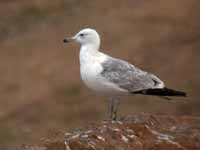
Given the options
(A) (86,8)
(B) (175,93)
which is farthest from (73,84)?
(B) (175,93)

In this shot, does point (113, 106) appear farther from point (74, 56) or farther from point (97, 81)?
point (74, 56)

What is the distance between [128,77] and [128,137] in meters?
3.28

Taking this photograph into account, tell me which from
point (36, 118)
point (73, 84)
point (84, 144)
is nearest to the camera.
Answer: point (84, 144)

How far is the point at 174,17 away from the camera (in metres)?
35.8

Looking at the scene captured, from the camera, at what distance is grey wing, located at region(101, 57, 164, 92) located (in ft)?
47.4

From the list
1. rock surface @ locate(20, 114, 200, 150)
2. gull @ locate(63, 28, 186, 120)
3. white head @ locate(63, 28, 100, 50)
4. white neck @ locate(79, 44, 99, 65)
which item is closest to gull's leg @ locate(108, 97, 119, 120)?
gull @ locate(63, 28, 186, 120)

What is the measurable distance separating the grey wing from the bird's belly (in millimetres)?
138

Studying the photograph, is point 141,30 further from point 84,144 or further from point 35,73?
point 84,144

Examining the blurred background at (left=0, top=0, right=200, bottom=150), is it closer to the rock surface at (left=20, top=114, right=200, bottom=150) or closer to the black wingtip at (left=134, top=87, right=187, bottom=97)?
the black wingtip at (left=134, top=87, right=187, bottom=97)

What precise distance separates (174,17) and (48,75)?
6360 millimetres

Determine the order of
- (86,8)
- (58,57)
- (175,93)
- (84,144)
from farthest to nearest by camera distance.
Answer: (86,8) → (58,57) → (175,93) → (84,144)

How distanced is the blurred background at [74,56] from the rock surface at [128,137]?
13.8 metres

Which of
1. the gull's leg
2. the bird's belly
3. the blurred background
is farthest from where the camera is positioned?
the blurred background

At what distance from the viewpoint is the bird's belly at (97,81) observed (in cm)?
1405
